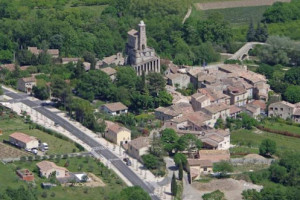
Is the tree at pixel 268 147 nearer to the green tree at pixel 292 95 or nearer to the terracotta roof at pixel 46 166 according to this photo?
the green tree at pixel 292 95

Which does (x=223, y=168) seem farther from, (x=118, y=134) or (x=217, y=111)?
(x=217, y=111)

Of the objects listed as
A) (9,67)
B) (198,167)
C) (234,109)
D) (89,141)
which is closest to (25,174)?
(89,141)

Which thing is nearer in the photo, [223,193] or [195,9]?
[223,193]

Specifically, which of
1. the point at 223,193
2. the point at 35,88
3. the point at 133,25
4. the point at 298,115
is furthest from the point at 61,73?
the point at 223,193

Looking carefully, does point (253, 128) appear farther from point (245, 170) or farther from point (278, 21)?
point (278, 21)

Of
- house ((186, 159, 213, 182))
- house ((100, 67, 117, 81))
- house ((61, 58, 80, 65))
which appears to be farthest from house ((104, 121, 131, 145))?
house ((61, 58, 80, 65))

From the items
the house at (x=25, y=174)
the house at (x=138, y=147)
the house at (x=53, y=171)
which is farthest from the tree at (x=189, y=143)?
the house at (x=25, y=174)
